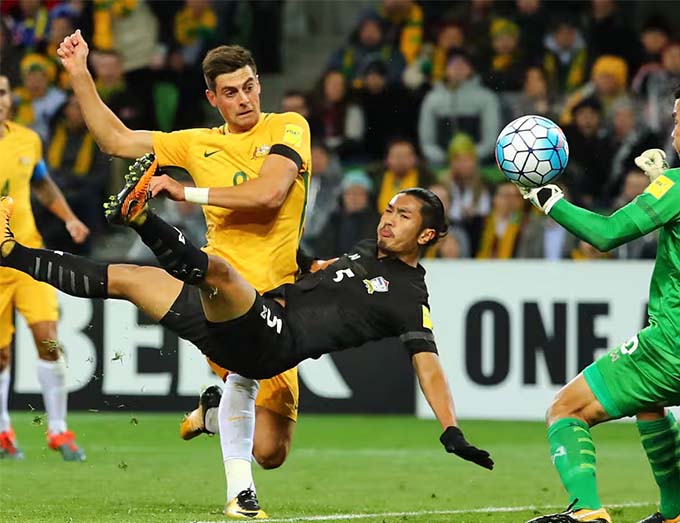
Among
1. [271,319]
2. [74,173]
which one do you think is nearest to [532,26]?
[74,173]

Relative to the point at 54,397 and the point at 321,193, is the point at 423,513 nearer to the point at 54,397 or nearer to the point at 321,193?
the point at 54,397

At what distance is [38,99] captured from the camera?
15617 mm

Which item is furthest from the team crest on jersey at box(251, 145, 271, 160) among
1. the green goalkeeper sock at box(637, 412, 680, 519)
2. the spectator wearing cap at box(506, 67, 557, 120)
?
the spectator wearing cap at box(506, 67, 557, 120)

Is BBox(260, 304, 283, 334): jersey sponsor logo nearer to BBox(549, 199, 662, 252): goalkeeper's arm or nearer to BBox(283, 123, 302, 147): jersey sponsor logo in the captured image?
BBox(283, 123, 302, 147): jersey sponsor logo

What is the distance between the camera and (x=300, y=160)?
23.4 feet

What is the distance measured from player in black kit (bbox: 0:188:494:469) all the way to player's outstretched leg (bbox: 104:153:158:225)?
3.1 inches

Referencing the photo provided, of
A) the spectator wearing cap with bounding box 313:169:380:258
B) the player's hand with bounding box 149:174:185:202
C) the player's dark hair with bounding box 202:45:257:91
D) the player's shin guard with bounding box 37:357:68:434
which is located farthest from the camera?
the spectator wearing cap with bounding box 313:169:380:258

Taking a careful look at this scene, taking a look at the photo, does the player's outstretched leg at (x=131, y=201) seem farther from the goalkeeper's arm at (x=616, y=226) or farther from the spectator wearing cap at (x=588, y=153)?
the spectator wearing cap at (x=588, y=153)

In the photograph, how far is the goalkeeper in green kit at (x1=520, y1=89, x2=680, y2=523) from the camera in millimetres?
6023

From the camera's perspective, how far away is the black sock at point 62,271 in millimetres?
6680

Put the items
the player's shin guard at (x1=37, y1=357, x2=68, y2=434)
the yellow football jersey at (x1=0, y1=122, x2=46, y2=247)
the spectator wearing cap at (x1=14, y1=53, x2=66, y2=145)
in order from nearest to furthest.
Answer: the yellow football jersey at (x1=0, y1=122, x2=46, y2=247) → the player's shin guard at (x1=37, y1=357, x2=68, y2=434) → the spectator wearing cap at (x1=14, y1=53, x2=66, y2=145)

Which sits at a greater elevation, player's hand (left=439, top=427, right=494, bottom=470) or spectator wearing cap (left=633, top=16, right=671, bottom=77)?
spectator wearing cap (left=633, top=16, right=671, bottom=77)

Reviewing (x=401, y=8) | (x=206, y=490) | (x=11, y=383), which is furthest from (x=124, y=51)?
(x=206, y=490)

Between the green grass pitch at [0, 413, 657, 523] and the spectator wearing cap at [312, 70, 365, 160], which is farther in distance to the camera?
the spectator wearing cap at [312, 70, 365, 160]
